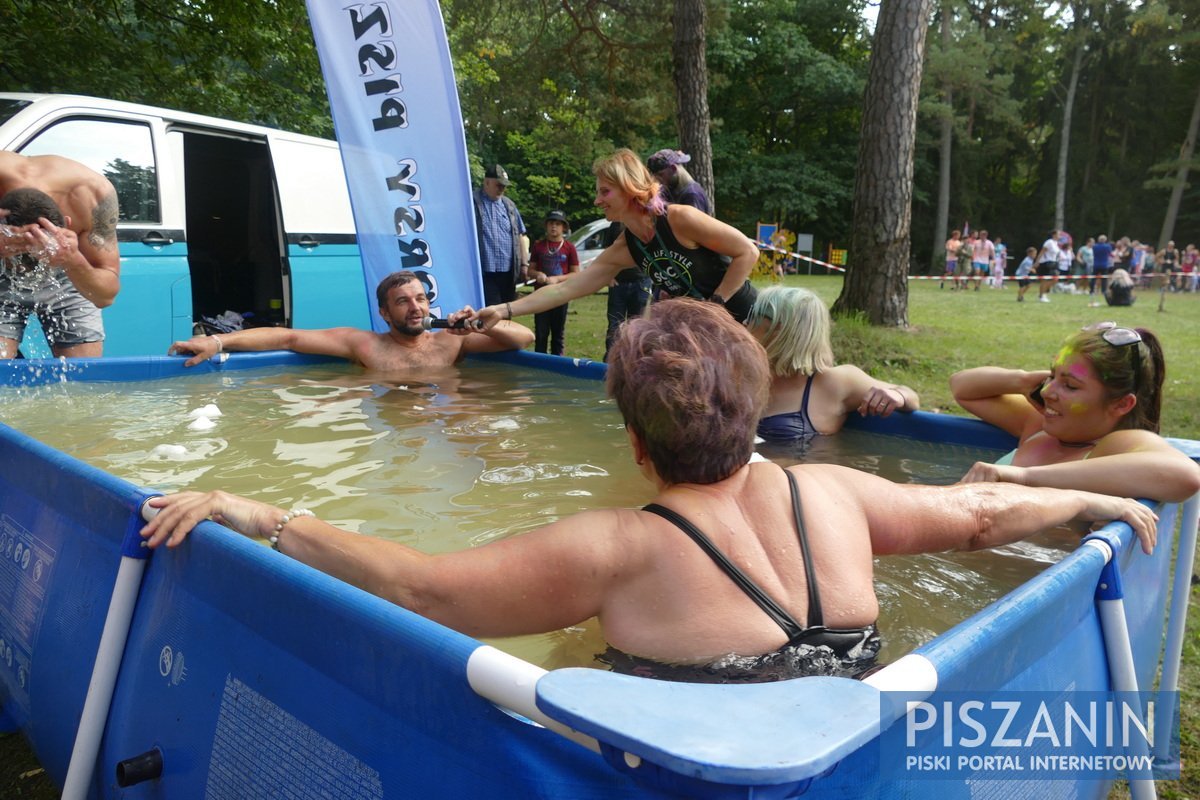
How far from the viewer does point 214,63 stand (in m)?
9.24

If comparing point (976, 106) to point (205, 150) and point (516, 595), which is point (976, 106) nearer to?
point (205, 150)

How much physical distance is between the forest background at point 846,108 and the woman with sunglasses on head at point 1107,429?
1053cm

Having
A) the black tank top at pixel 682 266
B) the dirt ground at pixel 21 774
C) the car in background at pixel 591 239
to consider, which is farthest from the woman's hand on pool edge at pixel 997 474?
the car in background at pixel 591 239

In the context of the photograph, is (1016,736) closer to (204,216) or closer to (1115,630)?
(1115,630)

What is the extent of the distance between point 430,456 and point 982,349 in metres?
7.12

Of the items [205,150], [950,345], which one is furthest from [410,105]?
[950,345]

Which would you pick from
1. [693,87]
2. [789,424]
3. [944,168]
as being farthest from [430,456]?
[944,168]

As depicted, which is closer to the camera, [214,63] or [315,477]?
[315,477]

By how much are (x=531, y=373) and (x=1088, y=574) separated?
3889 mm

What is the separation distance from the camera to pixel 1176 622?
8.21ft

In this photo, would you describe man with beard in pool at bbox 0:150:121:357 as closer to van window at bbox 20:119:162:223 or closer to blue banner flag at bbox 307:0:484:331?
van window at bbox 20:119:162:223

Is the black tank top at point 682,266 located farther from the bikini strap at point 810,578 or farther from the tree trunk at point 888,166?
the tree trunk at point 888,166

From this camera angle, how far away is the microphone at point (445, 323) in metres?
5.16

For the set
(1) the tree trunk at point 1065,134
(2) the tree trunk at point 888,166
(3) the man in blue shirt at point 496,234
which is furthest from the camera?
(1) the tree trunk at point 1065,134
